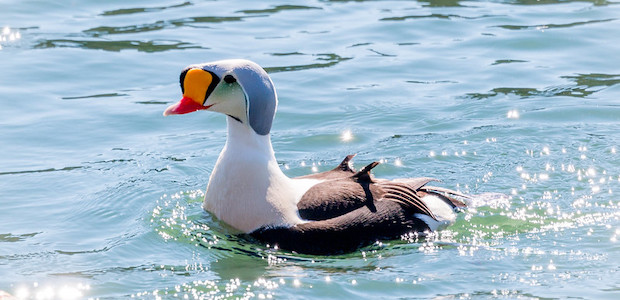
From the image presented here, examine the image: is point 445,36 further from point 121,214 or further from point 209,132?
point 121,214

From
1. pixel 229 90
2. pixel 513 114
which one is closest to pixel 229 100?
pixel 229 90

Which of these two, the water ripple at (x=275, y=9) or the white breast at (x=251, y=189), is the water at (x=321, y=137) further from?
the white breast at (x=251, y=189)

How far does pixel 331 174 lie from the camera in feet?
27.8

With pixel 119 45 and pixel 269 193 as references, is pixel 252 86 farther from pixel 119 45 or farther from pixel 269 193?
pixel 119 45

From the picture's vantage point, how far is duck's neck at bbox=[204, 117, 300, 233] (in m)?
7.90

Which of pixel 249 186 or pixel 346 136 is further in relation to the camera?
pixel 346 136

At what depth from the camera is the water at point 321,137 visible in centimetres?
759

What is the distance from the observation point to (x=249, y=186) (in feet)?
26.1

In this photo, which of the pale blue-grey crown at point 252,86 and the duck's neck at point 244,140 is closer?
the pale blue-grey crown at point 252,86

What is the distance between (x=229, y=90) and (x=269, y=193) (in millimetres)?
800

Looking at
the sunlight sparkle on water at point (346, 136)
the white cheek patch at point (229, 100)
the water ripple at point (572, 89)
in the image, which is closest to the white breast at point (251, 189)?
the white cheek patch at point (229, 100)

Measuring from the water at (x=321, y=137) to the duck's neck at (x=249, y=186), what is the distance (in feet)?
0.67

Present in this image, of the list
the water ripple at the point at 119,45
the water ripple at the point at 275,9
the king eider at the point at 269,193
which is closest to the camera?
the king eider at the point at 269,193

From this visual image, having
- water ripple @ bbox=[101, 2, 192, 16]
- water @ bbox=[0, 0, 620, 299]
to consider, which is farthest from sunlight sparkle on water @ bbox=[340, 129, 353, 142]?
water ripple @ bbox=[101, 2, 192, 16]
